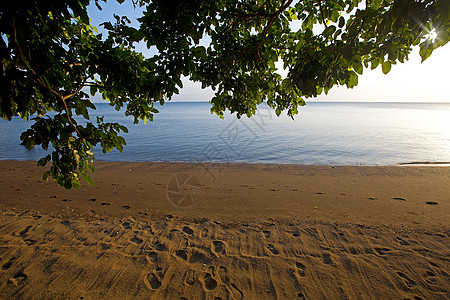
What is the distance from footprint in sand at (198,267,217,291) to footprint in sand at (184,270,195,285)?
10 cm

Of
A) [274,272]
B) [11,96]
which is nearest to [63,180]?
[11,96]

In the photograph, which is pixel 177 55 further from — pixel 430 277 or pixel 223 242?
pixel 430 277

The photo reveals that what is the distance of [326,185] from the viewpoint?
823 cm

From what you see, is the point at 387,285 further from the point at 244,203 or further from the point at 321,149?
the point at 321,149

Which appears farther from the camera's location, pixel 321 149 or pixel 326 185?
pixel 321 149

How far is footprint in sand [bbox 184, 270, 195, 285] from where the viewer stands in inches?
124

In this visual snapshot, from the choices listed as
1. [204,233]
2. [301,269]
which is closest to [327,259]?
[301,269]

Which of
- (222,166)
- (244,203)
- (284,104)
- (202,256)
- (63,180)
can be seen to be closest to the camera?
(63,180)

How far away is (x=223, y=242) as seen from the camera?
4070 mm

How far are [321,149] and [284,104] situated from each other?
14801 mm

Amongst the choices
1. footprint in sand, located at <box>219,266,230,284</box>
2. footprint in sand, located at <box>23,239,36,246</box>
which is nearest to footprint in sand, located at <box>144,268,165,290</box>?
footprint in sand, located at <box>219,266,230,284</box>

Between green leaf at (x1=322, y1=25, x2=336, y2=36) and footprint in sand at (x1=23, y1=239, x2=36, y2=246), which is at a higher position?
green leaf at (x1=322, y1=25, x2=336, y2=36)

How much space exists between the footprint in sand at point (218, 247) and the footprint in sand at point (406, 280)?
8.26 ft

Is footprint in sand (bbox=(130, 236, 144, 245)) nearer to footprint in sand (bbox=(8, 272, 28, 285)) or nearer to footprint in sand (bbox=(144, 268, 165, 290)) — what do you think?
footprint in sand (bbox=(144, 268, 165, 290))
